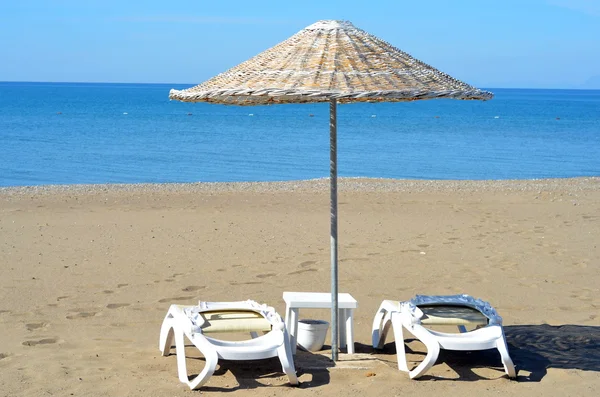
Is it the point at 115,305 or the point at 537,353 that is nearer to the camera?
the point at 537,353

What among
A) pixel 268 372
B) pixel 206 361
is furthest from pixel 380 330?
pixel 206 361

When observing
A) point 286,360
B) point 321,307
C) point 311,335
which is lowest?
point 311,335

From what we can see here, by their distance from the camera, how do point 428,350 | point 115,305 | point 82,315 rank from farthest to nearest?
point 115,305 → point 82,315 → point 428,350

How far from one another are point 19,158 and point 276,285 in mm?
18641

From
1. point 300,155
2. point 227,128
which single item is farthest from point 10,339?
point 227,128

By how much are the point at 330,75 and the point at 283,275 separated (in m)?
3.47

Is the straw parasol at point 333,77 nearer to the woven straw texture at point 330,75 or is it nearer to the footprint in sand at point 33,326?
the woven straw texture at point 330,75

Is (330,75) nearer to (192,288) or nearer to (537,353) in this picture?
(537,353)

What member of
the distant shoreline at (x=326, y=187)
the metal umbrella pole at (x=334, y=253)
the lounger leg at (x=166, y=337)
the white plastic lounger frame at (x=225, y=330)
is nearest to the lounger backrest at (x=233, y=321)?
the white plastic lounger frame at (x=225, y=330)

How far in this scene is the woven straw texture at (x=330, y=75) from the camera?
4195 mm

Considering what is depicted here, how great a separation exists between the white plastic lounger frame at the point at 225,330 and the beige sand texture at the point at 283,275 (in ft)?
0.59

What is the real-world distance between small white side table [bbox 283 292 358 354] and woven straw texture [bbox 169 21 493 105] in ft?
4.23

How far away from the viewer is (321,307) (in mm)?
4965

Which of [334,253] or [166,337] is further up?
[334,253]
